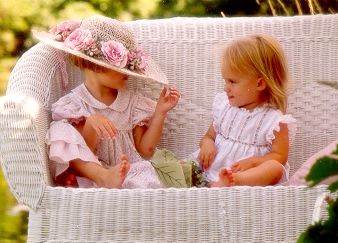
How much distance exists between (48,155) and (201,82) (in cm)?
79

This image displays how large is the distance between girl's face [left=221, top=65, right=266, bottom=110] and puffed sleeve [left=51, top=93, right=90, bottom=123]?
1.64 feet

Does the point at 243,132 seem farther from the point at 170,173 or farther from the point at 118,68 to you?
the point at 118,68

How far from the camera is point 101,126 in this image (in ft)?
9.72

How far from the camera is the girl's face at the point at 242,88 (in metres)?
3.12

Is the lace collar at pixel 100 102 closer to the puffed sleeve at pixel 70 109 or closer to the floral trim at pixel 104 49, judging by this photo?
the puffed sleeve at pixel 70 109

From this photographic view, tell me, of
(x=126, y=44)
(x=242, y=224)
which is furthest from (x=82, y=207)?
(x=126, y=44)

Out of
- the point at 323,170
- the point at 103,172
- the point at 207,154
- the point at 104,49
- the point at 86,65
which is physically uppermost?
the point at 323,170

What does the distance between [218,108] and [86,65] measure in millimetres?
505

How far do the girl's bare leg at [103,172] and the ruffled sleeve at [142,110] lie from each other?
1.14 ft

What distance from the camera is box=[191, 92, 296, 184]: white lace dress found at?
10.2 feet

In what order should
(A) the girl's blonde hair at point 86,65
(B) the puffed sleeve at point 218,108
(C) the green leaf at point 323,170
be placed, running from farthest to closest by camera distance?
1. (B) the puffed sleeve at point 218,108
2. (A) the girl's blonde hair at point 86,65
3. (C) the green leaf at point 323,170

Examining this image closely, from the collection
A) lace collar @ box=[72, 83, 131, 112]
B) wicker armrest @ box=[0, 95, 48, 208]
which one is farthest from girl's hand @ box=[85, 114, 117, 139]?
wicker armrest @ box=[0, 95, 48, 208]

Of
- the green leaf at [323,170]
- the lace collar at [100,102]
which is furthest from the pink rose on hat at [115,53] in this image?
the green leaf at [323,170]

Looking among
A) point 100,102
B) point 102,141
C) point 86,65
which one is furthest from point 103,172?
point 86,65
